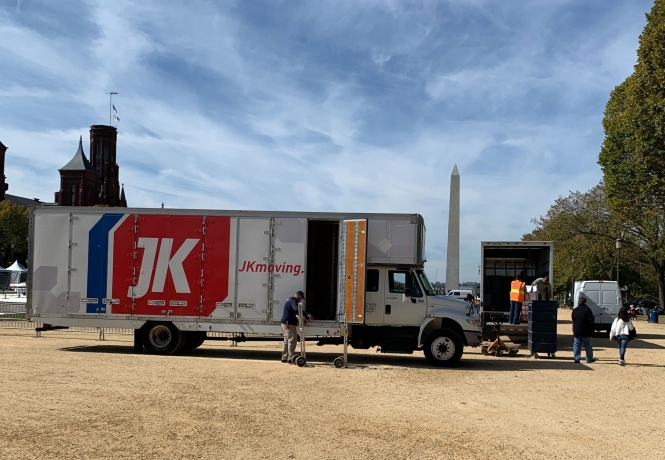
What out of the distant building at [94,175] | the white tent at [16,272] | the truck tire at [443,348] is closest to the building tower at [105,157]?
the distant building at [94,175]

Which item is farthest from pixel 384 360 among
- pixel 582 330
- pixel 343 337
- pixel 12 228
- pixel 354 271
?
pixel 12 228

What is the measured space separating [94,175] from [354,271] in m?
111

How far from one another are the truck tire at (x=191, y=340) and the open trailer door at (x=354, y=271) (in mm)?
3761

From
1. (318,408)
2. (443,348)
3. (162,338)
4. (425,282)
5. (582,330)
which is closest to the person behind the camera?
(318,408)

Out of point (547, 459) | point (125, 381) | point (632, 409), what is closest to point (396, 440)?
point (547, 459)

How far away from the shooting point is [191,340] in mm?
15578

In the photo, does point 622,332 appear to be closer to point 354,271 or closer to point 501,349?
point 501,349

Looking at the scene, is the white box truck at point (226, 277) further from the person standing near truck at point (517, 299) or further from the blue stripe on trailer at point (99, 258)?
the person standing near truck at point (517, 299)

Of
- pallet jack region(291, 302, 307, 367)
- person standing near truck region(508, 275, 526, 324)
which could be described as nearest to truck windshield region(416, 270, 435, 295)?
pallet jack region(291, 302, 307, 367)

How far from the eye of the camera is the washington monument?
37.9 metres

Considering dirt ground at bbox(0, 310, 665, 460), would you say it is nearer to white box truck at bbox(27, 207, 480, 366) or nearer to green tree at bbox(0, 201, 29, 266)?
white box truck at bbox(27, 207, 480, 366)

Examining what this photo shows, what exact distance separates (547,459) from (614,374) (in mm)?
7955

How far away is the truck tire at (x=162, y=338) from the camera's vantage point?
14.9 meters

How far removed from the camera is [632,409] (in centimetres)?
978
